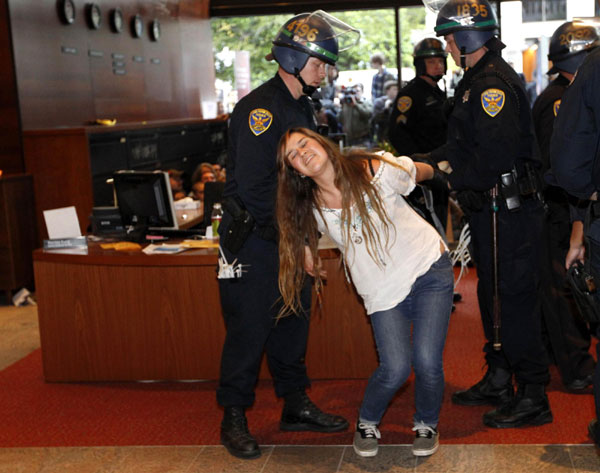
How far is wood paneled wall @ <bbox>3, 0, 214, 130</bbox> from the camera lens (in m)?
7.21

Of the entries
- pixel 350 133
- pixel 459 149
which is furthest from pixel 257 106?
pixel 350 133

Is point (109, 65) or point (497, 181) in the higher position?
point (109, 65)

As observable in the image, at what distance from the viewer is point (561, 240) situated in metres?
4.08

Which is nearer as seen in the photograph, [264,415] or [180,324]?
[264,415]

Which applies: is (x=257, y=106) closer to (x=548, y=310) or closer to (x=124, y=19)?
(x=548, y=310)

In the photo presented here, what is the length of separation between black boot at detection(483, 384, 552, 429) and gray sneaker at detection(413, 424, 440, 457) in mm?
393

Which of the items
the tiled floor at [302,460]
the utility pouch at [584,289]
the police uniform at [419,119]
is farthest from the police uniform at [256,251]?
the police uniform at [419,119]

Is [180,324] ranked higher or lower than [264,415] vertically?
higher

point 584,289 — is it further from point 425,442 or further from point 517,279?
point 425,442

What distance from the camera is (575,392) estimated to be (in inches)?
152

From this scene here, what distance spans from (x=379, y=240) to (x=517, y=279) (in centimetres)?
75

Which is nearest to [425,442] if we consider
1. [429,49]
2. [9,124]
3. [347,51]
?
[429,49]

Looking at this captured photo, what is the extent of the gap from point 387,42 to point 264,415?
30.0ft

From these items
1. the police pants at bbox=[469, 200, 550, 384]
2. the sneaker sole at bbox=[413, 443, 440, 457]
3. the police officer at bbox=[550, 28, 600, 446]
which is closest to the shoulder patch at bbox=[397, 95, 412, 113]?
the police pants at bbox=[469, 200, 550, 384]
